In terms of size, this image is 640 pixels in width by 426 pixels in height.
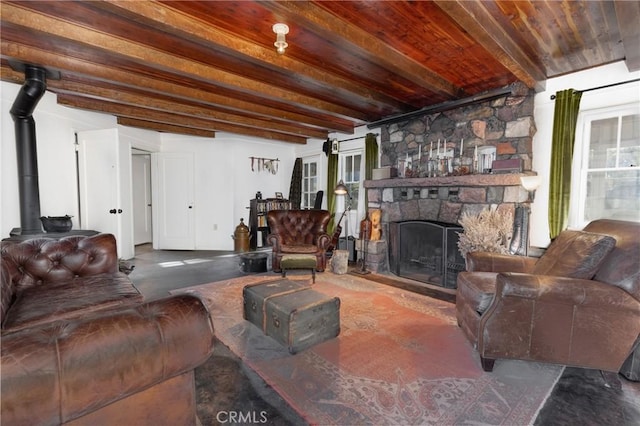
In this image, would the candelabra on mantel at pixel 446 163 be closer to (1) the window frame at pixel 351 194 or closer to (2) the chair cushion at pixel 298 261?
(1) the window frame at pixel 351 194

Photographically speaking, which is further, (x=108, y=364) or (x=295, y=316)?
(x=295, y=316)

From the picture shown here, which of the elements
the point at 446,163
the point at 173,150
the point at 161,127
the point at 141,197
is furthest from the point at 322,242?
the point at 141,197

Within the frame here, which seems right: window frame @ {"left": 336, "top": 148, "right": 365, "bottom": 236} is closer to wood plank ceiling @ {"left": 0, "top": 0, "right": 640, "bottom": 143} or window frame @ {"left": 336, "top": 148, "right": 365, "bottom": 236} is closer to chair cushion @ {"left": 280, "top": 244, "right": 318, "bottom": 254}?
chair cushion @ {"left": 280, "top": 244, "right": 318, "bottom": 254}

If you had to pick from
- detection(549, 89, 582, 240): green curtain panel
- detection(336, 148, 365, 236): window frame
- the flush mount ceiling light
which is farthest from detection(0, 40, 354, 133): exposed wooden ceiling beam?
detection(549, 89, 582, 240): green curtain panel

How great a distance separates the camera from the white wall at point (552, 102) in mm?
2947

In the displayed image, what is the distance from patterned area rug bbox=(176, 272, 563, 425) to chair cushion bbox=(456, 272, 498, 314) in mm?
372

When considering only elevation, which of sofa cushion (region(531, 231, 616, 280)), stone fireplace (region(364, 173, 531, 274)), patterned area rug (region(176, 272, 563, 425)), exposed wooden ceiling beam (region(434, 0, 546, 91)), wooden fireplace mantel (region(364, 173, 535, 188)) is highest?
exposed wooden ceiling beam (region(434, 0, 546, 91))

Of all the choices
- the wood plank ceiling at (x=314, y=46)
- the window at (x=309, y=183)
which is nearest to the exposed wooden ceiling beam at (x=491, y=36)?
the wood plank ceiling at (x=314, y=46)

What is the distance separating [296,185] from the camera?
7.00 m

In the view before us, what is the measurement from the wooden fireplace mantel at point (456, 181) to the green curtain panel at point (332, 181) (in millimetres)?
1314

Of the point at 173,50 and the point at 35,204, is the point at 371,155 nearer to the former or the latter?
the point at 173,50

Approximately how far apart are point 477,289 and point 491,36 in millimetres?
1865

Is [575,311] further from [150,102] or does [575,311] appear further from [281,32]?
[150,102]

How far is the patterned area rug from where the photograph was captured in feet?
5.23
